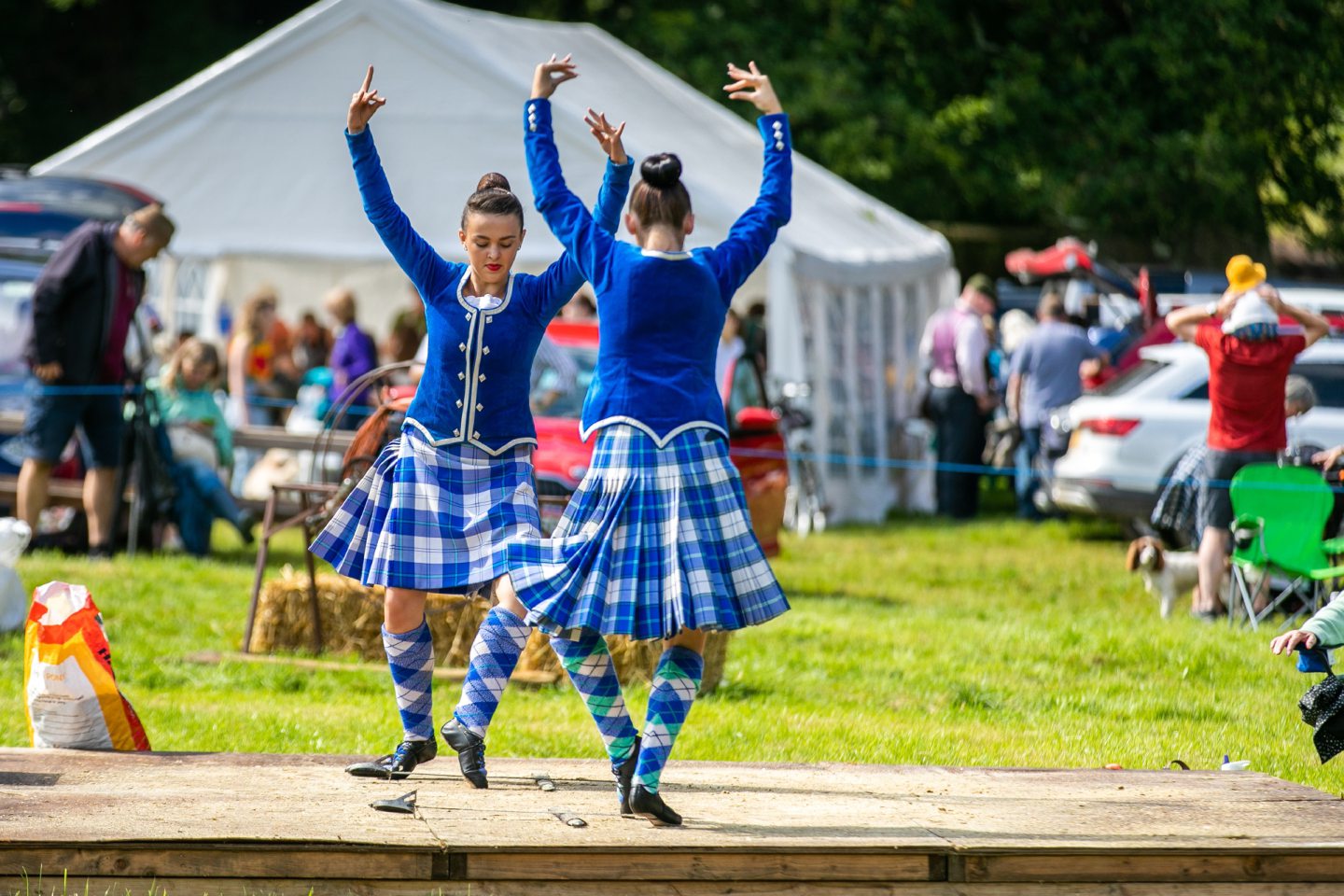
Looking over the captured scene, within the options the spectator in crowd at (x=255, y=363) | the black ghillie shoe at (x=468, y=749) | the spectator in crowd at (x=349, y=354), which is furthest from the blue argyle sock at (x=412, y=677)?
the spectator in crowd at (x=255, y=363)

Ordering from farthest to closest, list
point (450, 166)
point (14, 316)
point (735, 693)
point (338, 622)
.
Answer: point (450, 166), point (14, 316), point (338, 622), point (735, 693)

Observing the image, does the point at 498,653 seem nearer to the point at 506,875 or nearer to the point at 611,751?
the point at 611,751

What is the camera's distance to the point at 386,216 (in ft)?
16.7

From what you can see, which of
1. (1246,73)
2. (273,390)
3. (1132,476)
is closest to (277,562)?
(273,390)

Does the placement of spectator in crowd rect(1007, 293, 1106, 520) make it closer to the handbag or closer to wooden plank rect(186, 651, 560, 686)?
the handbag

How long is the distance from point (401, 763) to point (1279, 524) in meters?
5.96

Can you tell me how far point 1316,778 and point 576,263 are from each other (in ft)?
10.7

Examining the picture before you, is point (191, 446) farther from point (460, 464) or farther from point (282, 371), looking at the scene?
point (460, 464)

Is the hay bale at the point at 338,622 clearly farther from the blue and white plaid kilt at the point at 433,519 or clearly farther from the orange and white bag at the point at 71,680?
the blue and white plaid kilt at the point at 433,519

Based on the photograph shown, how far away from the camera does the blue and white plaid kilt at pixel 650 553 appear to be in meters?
4.67

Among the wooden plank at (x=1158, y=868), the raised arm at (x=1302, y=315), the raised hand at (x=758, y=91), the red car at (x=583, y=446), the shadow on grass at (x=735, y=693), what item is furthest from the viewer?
the red car at (x=583, y=446)

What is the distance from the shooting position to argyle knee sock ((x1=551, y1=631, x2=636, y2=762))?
4828mm

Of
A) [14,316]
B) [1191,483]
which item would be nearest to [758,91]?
[1191,483]

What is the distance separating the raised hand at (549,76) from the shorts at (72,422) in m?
6.35
